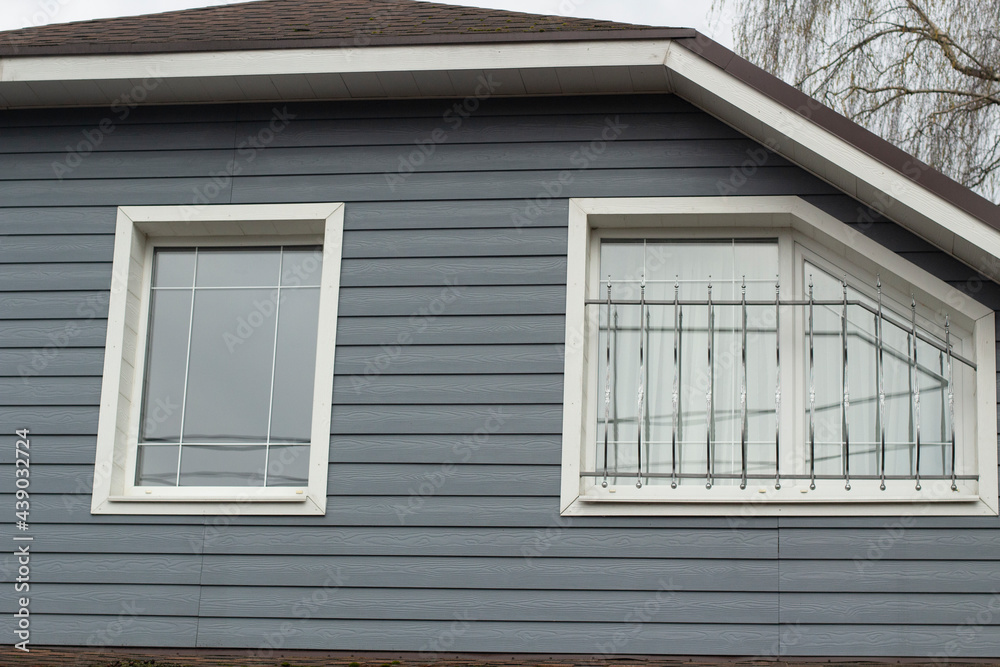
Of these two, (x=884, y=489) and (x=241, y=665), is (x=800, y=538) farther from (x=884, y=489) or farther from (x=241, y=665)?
(x=241, y=665)

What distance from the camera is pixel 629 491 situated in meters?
5.70

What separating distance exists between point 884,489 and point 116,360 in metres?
3.97

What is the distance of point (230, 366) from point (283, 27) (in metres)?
1.90

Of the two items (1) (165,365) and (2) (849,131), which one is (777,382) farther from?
(1) (165,365)

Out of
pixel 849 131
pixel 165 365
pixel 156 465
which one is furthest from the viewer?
pixel 165 365

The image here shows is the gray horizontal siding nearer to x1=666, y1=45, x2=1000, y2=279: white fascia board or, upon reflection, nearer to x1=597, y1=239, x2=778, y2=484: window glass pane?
x1=597, y1=239, x2=778, y2=484: window glass pane

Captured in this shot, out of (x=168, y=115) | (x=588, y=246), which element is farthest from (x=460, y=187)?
(x=168, y=115)

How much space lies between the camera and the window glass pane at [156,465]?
611cm

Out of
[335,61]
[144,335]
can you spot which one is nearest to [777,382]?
[335,61]

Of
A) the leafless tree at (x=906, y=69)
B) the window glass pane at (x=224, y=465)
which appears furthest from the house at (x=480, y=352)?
the leafless tree at (x=906, y=69)

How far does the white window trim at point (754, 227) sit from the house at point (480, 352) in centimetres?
2

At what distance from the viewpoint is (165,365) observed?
6.27m

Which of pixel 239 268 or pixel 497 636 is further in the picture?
pixel 239 268

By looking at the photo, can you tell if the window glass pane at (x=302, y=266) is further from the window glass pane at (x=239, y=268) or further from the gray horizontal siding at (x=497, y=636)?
the gray horizontal siding at (x=497, y=636)
